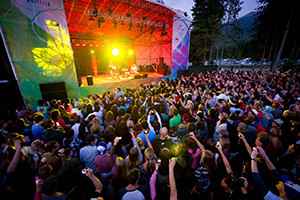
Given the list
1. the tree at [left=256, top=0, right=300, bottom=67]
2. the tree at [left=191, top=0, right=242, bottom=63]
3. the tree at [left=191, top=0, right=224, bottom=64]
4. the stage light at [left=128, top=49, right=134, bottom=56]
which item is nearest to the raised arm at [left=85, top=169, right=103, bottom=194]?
the stage light at [left=128, top=49, right=134, bottom=56]

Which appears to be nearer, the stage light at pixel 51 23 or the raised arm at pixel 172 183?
the raised arm at pixel 172 183

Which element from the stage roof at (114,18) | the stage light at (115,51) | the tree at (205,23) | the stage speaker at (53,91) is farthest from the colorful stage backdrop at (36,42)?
the tree at (205,23)

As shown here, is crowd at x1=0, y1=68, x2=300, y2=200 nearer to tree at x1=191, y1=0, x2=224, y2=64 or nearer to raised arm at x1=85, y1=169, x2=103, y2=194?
raised arm at x1=85, y1=169, x2=103, y2=194

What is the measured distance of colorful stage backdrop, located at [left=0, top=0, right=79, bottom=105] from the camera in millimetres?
6613

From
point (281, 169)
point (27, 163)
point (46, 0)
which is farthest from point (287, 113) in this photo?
point (46, 0)

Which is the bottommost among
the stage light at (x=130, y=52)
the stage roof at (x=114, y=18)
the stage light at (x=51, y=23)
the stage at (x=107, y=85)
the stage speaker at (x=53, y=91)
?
the stage at (x=107, y=85)

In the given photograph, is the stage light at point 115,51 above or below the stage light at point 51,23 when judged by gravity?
below

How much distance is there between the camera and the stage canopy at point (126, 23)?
9.04 meters

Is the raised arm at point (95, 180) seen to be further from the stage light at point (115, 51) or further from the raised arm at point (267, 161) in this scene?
the stage light at point (115, 51)

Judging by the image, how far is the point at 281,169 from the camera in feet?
7.59

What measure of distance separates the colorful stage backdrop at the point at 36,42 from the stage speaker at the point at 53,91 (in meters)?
0.20

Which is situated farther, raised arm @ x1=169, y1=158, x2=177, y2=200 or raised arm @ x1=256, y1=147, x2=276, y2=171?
raised arm @ x1=256, y1=147, x2=276, y2=171

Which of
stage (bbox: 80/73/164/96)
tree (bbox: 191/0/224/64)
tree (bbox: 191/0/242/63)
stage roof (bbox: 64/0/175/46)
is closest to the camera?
stage roof (bbox: 64/0/175/46)

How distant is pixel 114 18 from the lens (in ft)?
34.5
